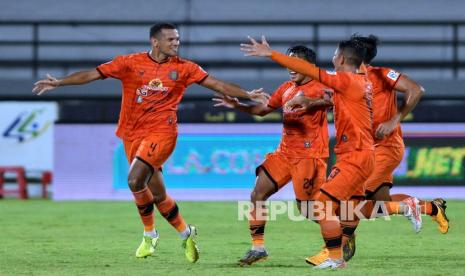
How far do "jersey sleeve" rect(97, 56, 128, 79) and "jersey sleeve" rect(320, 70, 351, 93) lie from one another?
2.36m

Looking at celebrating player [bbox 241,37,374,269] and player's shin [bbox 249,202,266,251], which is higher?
celebrating player [bbox 241,37,374,269]

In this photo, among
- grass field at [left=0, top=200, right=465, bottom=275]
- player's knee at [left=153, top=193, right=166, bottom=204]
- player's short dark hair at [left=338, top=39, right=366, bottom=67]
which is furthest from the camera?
player's knee at [left=153, top=193, right=166, bottom=204]

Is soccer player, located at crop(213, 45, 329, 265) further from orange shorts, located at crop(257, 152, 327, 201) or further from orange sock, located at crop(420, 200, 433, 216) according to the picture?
orange sock, located at crop(420, 200, 433, 216)

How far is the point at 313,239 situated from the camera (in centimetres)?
1250

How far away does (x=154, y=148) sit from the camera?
10203 mm

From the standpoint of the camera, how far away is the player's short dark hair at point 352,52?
9.04m

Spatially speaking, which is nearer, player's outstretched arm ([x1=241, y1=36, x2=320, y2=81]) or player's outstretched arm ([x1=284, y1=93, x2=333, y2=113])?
player's outstretched arm ([x1=241, y1=36, x2=320, y2=81])

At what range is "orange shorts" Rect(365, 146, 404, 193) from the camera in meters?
10.5

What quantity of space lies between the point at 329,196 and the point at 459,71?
14987mm

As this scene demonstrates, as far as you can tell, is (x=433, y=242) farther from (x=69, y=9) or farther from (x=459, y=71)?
(x=69, y=9)

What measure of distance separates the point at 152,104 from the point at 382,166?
2200 mm

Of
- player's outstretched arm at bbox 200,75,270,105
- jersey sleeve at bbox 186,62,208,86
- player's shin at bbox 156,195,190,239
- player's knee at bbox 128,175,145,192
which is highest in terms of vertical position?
jersey sleeve at bbox 186,62,208,86

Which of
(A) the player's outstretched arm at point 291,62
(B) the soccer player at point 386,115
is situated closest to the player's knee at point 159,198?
(B) the soccer player at point 386,115

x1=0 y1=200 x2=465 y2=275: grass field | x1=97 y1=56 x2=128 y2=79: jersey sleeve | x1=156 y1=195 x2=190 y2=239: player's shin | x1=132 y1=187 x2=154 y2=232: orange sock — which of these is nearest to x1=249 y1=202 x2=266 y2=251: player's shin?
x1=0 y1=200 x2=465 y2=275: grass field
